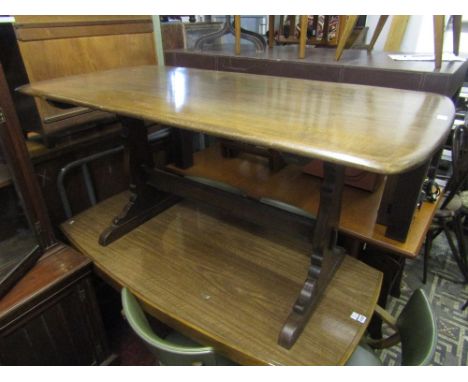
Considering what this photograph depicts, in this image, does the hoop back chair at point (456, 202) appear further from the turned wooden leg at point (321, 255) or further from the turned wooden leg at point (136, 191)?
the turned wooden leg at point (136, 191)

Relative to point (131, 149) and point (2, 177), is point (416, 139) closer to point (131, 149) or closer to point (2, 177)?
point (131, 149)

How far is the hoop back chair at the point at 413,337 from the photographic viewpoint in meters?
0.93

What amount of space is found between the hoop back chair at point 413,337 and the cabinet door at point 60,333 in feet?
3.66

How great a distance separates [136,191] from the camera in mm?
1561

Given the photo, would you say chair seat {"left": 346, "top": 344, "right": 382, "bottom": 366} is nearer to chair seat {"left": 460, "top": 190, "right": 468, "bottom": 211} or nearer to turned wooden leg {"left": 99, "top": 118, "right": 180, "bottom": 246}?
turned wooden leg {"left": 99, "top": 118, "right": 180, "bottom": 246}

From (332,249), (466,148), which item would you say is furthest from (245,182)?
(466,148)

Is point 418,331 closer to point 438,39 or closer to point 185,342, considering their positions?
point 185,342

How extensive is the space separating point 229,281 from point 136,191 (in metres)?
0.66

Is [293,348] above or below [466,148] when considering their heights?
below

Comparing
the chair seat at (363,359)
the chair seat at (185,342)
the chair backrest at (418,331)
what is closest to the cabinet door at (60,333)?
the chair seat at (185,342)

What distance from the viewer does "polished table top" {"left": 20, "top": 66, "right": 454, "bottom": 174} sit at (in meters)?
0.66

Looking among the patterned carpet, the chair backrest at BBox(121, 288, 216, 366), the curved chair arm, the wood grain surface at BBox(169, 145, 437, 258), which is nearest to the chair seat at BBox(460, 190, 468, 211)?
the patterned carpet
